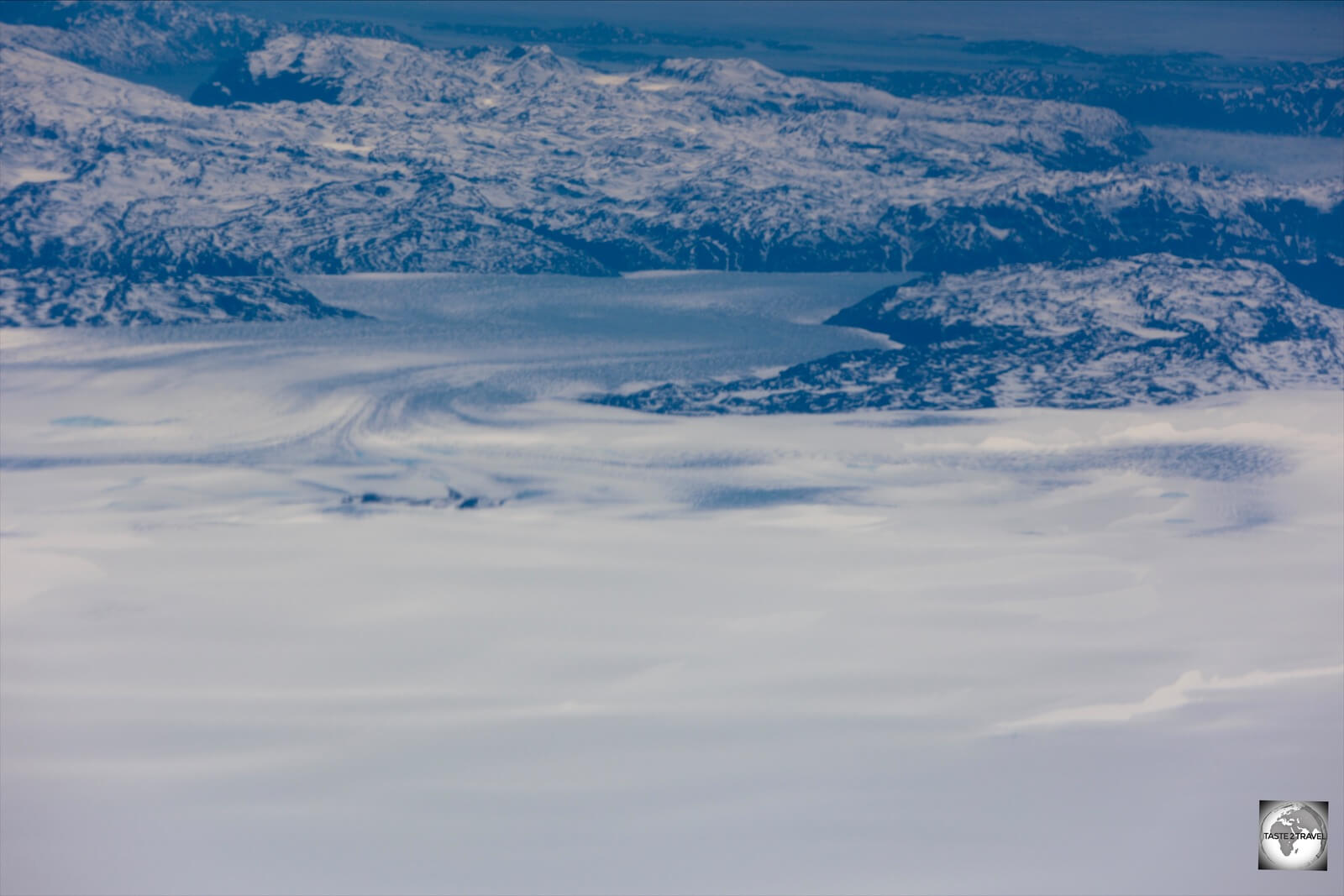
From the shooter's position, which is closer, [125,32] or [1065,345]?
[125,32]

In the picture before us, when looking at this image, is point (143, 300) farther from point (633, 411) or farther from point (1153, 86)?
point (1153, 86)

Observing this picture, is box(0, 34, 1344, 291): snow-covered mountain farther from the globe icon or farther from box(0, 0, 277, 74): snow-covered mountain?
the globe icon

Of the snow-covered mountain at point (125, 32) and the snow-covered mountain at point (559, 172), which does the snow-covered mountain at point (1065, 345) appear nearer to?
the snow-covered mountain at point (559, 172)

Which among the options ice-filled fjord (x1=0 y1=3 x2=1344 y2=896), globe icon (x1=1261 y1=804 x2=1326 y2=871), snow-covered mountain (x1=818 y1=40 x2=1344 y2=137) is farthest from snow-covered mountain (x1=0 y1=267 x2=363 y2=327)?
globe icon (x1=1261 y1=804 x2=1326 y2=871)

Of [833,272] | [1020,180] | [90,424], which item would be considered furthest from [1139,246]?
[90,424]

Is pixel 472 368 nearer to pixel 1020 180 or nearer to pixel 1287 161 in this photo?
pixel 1020 180

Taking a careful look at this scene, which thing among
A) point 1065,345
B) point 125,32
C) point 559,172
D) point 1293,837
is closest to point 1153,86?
point 1065,345

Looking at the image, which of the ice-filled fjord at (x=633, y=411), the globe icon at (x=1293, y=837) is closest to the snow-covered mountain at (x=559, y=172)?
the ice-filled fjord at (x=633, y=411)
